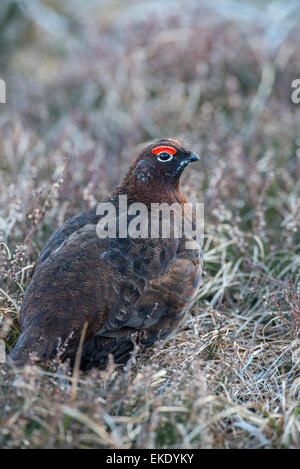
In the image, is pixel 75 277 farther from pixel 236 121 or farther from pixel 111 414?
pixel 236 121

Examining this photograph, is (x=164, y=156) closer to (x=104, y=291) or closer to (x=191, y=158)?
(x=191, y=158)

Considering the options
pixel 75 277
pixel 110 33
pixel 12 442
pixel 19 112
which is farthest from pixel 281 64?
pixel 12 442

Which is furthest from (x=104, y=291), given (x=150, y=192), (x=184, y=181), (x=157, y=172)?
(x=184, y=181)

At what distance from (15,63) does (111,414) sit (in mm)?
7501

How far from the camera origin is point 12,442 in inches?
94.1

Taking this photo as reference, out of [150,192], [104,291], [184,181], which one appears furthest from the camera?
[184,181]

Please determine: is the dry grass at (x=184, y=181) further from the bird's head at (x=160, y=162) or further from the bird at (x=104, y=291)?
the bird's head at (x=160, y=162)

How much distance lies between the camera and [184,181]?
16.1ft

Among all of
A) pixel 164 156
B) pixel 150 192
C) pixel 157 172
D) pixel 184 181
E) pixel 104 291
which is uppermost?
pixel 184 181

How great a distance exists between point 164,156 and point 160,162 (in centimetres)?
6

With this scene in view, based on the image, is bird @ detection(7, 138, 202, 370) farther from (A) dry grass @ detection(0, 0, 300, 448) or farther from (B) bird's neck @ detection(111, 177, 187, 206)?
(A) dry grass @ detection(0, 0, 300, 448)

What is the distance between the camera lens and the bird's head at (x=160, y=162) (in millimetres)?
3566

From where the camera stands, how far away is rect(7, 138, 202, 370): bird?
2.86m

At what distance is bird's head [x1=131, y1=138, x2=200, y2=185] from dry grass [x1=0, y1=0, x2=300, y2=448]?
0.82m
